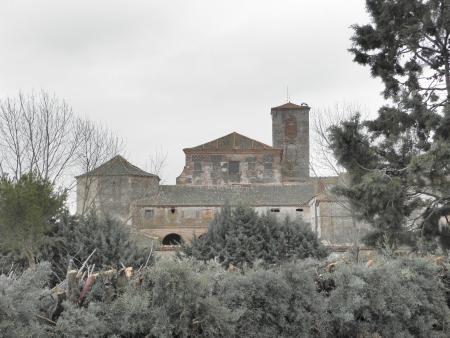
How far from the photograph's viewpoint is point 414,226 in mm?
13898

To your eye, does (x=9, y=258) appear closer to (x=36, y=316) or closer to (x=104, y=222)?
(x=104, y=222)

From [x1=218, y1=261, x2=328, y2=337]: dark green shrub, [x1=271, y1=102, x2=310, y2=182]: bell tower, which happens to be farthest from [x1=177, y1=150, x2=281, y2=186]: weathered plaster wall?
[x1=218, y1=261, x2=328, y2=337]: dark green shrub

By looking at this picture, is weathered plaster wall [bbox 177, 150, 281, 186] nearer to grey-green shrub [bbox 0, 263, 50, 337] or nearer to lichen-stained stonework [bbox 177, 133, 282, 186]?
lichen-stained stonework [bbox 177, 133, 282, 186]

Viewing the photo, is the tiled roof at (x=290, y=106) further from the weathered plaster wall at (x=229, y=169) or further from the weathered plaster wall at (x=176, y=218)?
the weathered plaster wall at (x=176, y=218)

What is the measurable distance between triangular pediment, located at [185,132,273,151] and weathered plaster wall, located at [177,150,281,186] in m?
0.61

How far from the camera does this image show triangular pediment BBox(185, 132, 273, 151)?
46.4 metres

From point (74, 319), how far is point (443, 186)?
961cm

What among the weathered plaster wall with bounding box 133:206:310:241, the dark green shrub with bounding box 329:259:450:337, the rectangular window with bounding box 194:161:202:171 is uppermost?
the rectangular window with bounding box 194:161:202:171

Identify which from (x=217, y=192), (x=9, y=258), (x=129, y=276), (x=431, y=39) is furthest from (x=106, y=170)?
(x=129, y=276)

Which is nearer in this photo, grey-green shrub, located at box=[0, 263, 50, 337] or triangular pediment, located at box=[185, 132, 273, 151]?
grey-green shrub, located at box=[0, 263, 50, 337]

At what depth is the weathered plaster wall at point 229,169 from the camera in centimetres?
4559

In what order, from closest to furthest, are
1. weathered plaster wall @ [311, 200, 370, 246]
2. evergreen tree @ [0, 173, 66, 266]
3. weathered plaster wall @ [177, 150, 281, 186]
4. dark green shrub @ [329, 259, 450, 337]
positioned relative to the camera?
dark green shrub @ [329, 259, 450, 337] → evergreen tree @ [0, 173, 66, 266] → weathered plaster wall @ [311, 200, 370, 246] → weathered plaster wall @ [177, 150, 281, 186]

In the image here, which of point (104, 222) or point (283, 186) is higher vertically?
point (283, 186)

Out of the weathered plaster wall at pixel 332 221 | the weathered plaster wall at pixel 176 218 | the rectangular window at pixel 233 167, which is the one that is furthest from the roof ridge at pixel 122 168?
the weathered plaster wall at pixel 332 221
